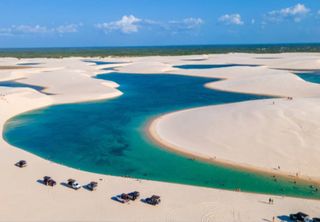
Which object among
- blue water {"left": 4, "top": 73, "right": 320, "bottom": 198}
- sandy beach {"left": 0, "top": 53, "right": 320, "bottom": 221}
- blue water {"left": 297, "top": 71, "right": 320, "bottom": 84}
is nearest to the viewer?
sandy beach {"left": 0, "top": 53, "right": 320, "bottom": 221}

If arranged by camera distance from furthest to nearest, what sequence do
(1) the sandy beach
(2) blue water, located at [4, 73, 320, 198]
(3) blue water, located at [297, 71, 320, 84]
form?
1. (3) blue water, located at [297, 71, 320, 84]
2. (2) blue water, located at [4, 73, 320, 198]
3. (1) the sandy beach

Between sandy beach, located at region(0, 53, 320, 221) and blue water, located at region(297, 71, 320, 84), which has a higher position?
blue water, located at region(297, 71, 320, 84)

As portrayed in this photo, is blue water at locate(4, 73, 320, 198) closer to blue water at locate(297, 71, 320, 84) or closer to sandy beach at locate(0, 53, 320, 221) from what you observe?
sandy beach at locate(0, 53, 320, 221)

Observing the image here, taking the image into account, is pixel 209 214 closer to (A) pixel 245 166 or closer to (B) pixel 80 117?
(A) pixel 245 166

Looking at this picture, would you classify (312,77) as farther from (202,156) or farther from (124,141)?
(202,156)

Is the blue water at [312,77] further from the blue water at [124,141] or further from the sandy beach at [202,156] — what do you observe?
the sandy beach at [202,156]

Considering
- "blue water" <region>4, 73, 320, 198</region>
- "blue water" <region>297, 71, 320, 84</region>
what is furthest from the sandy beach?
"blue water" <region>297, 71, 320, 84</region>

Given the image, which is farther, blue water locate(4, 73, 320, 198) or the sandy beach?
blue water locate(4, 73, 320, 198)

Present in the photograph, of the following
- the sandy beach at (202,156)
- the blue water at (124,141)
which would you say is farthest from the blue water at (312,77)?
the sandy beach at (202,156)

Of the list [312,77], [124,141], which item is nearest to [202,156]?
[124,141]
